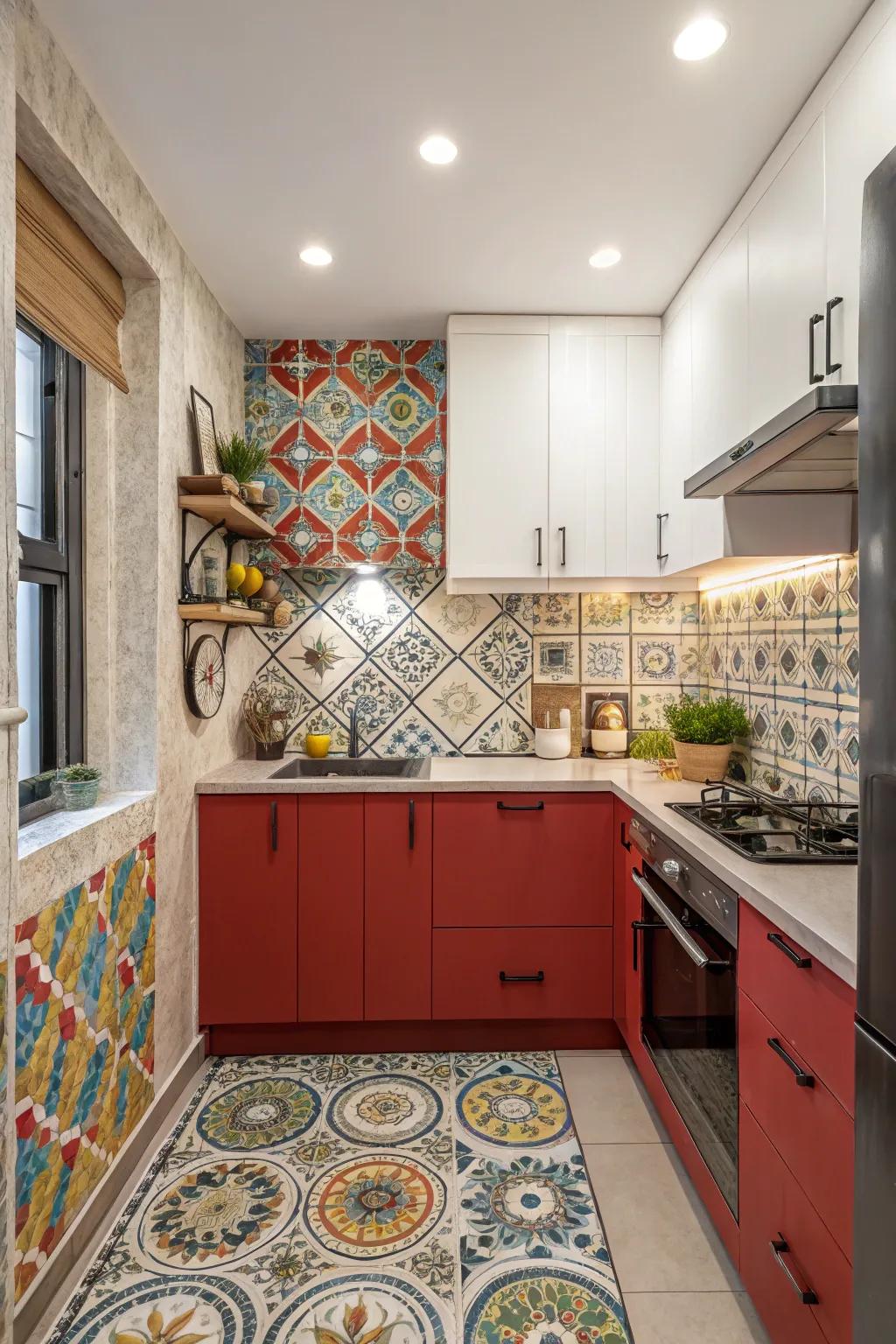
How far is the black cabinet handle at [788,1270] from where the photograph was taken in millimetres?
1209

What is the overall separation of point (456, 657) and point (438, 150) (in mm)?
1779

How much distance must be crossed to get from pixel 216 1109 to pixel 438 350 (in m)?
2.80

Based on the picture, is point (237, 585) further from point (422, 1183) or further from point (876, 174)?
point (876, 174)

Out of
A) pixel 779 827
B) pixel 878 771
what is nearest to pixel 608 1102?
pixel 779 827

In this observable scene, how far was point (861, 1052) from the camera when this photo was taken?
896 mm

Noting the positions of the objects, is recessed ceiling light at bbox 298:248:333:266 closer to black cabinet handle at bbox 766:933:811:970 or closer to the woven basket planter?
the woven basket planter

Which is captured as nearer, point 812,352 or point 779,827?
point 812,352

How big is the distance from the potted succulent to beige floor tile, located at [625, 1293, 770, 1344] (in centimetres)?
142

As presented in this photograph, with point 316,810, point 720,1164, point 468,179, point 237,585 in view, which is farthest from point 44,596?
point 720,1164

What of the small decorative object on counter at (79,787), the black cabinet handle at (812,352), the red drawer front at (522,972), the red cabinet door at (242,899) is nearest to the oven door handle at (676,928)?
the red drawer front at (522,972)

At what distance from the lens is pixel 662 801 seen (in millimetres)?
2275

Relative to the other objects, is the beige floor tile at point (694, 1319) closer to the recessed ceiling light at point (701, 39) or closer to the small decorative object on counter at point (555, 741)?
the small decorative object on counter at point (555, 741)

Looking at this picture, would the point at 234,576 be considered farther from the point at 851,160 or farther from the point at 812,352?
the point at 851,160

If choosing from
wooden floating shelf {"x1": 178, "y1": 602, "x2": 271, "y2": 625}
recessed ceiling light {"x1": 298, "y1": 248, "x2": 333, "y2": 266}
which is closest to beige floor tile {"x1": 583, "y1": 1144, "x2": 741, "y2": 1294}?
wooden floating shelf {"x1": 178, "y1": 602, "x2": 271, "y2": 625}
